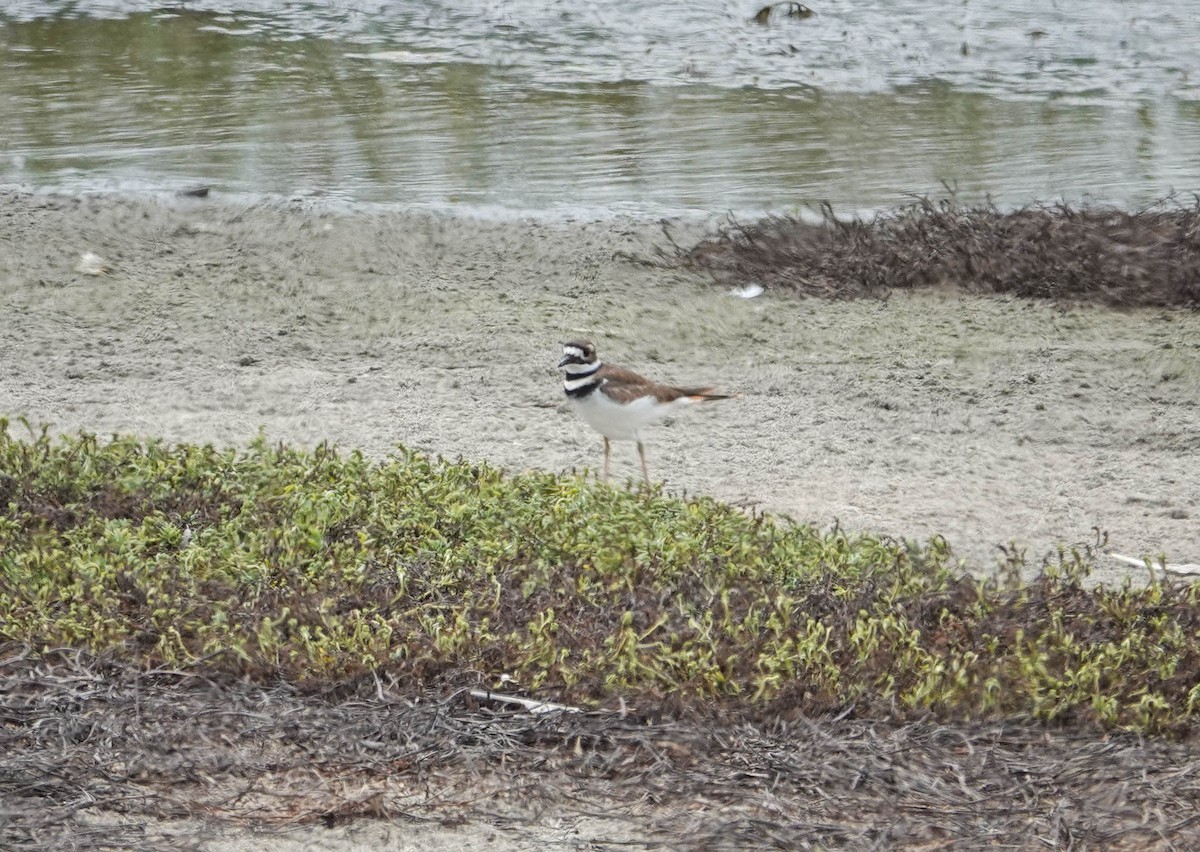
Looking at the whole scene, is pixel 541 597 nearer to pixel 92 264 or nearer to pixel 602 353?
pixel 602 353

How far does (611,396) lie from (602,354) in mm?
1437

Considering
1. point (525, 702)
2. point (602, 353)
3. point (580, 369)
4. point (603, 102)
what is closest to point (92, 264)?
point (602, 353)

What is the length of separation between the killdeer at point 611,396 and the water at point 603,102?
3085 mm

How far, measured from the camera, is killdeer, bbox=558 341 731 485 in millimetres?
6121

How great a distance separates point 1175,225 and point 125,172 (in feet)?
18.5

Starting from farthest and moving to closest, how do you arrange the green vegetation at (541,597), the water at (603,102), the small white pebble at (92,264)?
1. the water at (603,102)
2. the small white pebble at (92,264)
3. the green vegetation at (541,597)

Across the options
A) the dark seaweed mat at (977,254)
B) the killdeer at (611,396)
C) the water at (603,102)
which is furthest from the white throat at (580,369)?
the water at (603,102)

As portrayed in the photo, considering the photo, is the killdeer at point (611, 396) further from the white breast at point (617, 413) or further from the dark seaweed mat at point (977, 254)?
the dark seaweed mat at point (977, 254)

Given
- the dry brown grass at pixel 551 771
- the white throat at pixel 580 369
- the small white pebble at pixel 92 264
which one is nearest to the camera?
the dry brown grass at pixel 551 771

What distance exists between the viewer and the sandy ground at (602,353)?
20.8 feet

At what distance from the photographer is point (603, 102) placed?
11.5 m

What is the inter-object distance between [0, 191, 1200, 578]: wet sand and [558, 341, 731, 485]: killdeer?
311mm

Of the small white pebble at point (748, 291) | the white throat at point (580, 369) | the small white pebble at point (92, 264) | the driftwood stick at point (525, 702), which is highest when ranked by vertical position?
the white throat at point (580, 369)

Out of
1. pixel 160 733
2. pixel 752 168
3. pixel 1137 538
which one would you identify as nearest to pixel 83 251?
pixel 752 168
